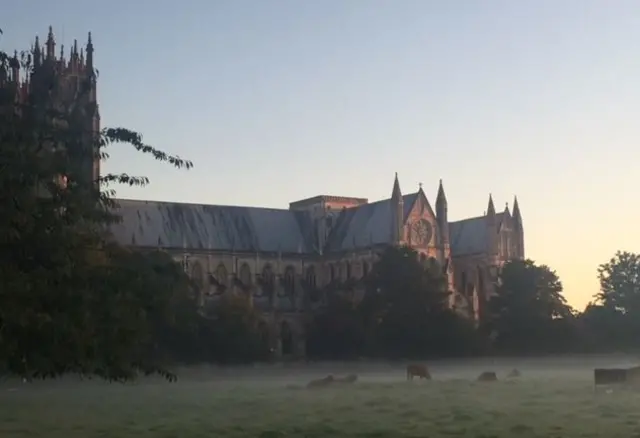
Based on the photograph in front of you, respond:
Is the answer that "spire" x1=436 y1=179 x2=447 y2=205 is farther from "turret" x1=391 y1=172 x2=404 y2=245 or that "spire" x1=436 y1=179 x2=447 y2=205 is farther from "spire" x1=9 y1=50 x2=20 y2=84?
"spire" x1=9 y1=50 x2=20 y2=84

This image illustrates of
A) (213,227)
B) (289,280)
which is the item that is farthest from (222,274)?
(289,280)

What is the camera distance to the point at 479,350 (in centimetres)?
7831

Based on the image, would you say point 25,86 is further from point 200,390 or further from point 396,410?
point 200,390

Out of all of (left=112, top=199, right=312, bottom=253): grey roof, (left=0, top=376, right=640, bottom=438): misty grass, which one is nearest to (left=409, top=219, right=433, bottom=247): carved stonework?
(left=112, top=199, right=312, bottom=253): grey roof

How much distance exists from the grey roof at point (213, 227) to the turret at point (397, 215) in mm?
11425

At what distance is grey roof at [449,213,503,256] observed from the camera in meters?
105

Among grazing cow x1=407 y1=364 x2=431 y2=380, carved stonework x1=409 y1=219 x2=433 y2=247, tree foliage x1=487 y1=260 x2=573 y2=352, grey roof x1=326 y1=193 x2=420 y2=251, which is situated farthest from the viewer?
grey roof x1=326 y1=193 x2=420 y2=251

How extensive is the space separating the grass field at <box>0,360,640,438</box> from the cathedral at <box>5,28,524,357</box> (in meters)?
51.5

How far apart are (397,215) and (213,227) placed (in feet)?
55.4

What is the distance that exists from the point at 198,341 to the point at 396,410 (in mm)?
43417

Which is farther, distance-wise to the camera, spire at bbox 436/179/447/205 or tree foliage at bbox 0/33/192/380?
spire at bbox 436/179/447/205

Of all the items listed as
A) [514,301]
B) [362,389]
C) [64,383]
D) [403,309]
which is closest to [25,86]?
[362,389]

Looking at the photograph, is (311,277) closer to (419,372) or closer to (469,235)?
(469,235)

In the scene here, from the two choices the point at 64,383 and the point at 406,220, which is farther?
the point at 406,220
